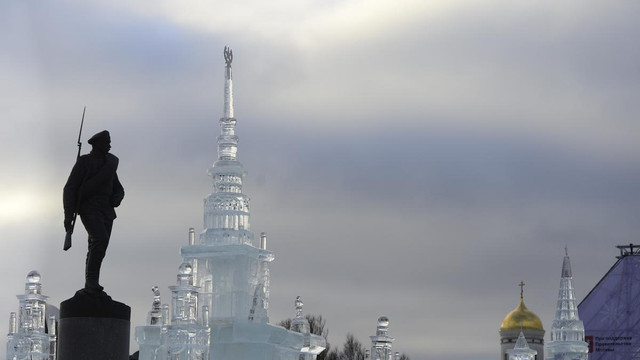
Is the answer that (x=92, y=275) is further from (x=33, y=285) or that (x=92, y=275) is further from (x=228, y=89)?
(x=228, y=89)

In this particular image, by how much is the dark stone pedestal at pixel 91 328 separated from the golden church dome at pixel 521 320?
13056 cm

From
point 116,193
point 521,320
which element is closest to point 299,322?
point 116,193

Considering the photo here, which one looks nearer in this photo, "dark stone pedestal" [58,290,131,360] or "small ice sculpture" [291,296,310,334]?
"dark stone pedestal" [58,290,131,360]

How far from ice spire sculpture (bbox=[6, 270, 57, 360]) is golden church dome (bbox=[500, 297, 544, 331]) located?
112751 mm

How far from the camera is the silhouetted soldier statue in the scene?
33.0 metres

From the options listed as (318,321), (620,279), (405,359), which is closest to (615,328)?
(620,279)

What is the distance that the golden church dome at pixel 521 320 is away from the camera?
6324 inches

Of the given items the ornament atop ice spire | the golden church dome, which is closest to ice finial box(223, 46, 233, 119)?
the ornament atop ice spire

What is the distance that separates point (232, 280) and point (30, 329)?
18.6 metres

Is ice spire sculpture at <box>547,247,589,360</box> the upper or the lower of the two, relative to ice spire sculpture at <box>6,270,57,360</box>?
upper

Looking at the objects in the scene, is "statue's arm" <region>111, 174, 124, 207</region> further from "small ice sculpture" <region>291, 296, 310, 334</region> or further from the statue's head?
"small ice sculpture" <region>291, 296, 310, 334</region>

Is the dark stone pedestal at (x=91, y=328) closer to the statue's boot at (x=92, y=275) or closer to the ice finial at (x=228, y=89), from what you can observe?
the statue's boot at (x=92, y=275)

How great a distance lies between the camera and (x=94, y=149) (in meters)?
33.5

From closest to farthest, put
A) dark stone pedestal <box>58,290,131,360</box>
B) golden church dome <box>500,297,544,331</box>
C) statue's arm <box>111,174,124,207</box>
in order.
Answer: dark stone pedestal <box>58,290,131,360</box> < statue's arm <box>111,174,124,207</box> < golden church dome <box>500,297,544,331</box>
